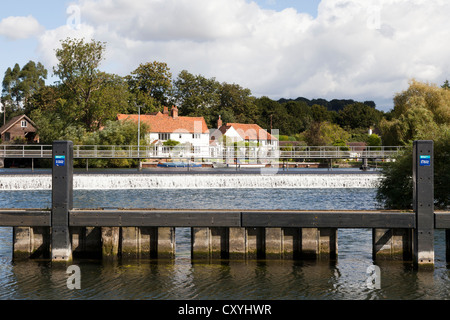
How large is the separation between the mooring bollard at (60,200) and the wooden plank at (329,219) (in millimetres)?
4326

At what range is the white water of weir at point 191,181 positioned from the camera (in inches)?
1407

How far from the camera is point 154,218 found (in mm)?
12438

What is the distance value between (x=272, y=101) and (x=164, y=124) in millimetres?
44990

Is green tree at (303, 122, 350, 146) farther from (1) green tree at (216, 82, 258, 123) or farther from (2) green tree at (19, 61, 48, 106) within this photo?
(2) green tree at (19, 61, 48, 106)

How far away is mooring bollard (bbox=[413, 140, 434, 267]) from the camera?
39.3 ft

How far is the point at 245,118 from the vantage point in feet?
339

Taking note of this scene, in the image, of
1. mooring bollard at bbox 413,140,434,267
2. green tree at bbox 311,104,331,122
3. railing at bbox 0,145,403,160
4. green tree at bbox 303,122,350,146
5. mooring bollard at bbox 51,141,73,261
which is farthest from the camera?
green tree at bbox 311,104,331,122

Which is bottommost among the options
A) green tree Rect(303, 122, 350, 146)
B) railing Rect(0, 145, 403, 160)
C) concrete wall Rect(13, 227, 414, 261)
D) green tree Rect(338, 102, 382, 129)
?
concrete wall Rect(13, 227, 414, 261)

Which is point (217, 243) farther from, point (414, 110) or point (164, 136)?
point (164, 136)

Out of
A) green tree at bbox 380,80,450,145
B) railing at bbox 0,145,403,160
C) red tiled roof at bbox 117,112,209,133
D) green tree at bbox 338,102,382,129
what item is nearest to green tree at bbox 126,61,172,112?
red tiled roof at bbox 117,112,209,133

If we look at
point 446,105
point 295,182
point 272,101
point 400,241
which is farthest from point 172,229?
point 272,101

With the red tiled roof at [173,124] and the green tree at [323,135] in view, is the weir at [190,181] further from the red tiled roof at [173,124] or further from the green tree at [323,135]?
the red tiled roof at [173,124]

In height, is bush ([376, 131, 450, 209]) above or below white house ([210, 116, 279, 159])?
below

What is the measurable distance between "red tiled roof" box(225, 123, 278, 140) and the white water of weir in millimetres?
52742
